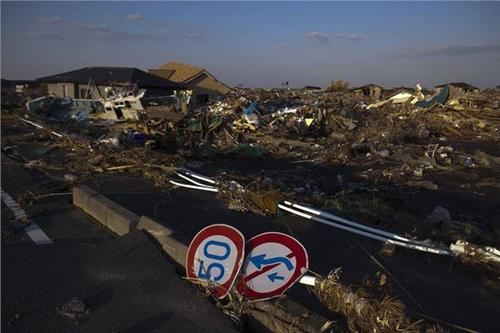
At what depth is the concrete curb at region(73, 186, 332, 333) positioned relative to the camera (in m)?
3.28

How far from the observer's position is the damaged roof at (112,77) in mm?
37188

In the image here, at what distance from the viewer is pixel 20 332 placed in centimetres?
324

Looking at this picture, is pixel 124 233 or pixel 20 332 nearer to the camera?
pixel 20 332

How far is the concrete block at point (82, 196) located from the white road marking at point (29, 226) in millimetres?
790

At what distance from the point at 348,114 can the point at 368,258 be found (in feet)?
54.0

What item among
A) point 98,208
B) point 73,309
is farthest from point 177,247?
point 98,208

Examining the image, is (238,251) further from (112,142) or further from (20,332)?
(112,142)

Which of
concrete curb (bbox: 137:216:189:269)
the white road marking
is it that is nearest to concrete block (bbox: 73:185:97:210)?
the white road marking

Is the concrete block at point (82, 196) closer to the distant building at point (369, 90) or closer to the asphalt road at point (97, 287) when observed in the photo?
the asphalt road at point (97, 287)

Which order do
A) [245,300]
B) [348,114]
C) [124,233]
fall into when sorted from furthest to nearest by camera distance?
1. [348,114]
2. [124,233]
3. [245,300]

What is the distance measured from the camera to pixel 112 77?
38938 mm

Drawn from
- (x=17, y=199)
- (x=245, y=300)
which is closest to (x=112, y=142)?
(x=17, y=199)

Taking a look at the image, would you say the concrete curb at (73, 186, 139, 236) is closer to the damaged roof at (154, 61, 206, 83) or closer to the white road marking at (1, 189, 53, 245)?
the white road marking at (1, 189, 53, 245)

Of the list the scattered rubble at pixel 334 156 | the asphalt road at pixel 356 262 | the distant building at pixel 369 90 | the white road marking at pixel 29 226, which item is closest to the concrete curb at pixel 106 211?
the asphalt road at pixel 356 262
